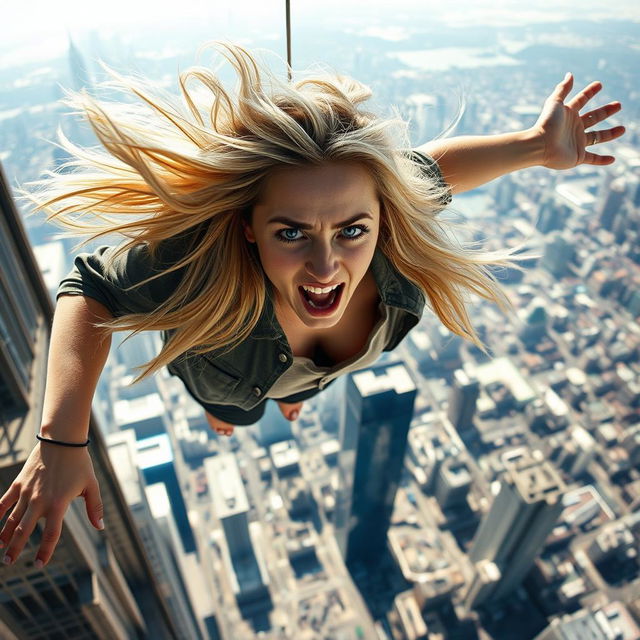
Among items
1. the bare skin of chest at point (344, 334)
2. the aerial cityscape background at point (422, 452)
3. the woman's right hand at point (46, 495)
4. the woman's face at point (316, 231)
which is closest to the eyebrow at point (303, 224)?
the woman's face at point (316, 231)

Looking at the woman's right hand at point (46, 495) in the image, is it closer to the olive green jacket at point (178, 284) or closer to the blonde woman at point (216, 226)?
the blonde woman at point (216, 226)

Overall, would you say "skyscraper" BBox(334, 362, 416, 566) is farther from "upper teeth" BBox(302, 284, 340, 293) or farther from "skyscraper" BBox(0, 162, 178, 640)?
"upper teeth" BBox(302, 284, 340, 293)

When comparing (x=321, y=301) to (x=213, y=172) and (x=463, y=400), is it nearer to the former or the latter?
(x=213, y=172)

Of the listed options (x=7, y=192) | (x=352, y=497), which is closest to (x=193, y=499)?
(x=352, y=497)

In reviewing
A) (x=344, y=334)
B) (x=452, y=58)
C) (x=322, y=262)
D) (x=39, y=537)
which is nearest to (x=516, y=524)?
(x=39, y=537)

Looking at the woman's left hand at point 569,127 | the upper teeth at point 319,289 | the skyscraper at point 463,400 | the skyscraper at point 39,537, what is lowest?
the skyscraper at point 463,400
